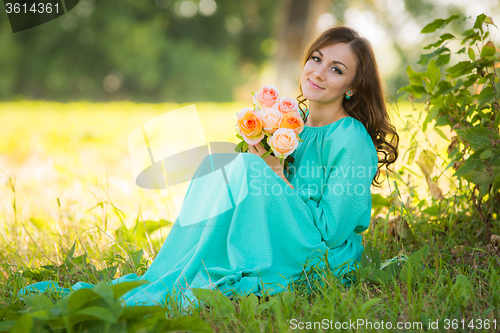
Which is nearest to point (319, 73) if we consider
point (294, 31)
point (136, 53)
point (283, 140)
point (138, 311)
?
point (283, 140)

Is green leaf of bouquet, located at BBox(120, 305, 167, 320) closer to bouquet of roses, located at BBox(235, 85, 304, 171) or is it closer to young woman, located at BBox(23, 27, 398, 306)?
young woman, located at BBox(23, 27, 398, 306)

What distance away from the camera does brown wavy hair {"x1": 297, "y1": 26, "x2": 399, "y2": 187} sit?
2.22m

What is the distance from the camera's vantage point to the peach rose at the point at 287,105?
196cm

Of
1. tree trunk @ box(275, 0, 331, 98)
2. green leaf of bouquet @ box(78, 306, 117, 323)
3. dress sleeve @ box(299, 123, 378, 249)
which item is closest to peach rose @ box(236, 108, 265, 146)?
dress sleeve @ box(299, 123, 378, 249)

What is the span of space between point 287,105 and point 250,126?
213 mm

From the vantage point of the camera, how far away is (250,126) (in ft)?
6.31

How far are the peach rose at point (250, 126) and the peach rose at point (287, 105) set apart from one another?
0.12 metres

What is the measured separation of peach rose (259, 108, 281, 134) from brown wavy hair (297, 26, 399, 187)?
0.55 meters

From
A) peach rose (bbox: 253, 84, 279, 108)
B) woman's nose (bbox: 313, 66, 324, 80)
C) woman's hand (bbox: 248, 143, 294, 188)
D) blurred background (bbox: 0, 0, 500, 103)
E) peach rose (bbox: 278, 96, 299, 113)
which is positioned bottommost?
woman's hand (bbox: 248, 143, 294, 188)

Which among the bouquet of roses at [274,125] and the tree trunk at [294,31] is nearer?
the bouquet of roses at [274,125]

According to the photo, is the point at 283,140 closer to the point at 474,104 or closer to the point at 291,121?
the point at 291,121

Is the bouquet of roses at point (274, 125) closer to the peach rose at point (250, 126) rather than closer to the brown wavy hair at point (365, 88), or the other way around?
the peach rose at point (250, 126)

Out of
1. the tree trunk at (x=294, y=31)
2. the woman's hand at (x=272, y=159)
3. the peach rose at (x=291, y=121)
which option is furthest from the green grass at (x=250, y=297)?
the tree trunk at (x=294, y=31)

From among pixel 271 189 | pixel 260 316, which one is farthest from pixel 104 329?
pixel 271 189
